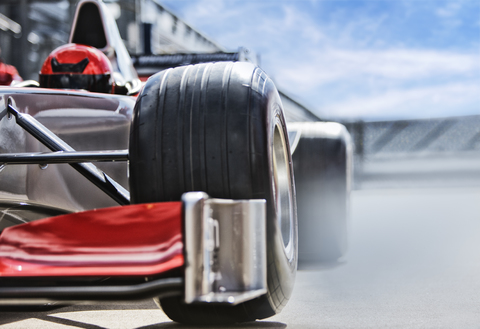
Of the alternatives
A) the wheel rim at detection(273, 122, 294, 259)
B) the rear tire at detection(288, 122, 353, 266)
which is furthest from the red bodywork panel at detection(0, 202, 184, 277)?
the rear tire at detection(288, 122, 353, 266)

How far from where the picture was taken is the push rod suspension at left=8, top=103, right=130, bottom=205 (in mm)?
2291

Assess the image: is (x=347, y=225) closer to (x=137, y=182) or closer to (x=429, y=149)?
(x=137, y=182)

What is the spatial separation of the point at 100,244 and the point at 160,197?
0.31 metres

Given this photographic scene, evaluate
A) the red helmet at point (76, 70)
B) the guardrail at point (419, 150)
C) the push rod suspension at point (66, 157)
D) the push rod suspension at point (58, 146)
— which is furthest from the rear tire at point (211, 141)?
the guardrail at point (419, 150)

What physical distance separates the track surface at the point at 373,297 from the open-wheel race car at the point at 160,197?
36cm

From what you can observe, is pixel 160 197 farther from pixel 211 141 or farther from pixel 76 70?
pixel 76 70

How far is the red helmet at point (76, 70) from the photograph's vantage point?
314cm

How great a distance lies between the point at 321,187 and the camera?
3.93 m

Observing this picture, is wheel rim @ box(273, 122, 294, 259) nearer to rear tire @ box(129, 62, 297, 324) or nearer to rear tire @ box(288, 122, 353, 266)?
rear tire @ box(129, 62, 297, 324)

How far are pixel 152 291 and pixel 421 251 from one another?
360cm

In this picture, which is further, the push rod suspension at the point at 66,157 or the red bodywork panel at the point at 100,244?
the push rod suspension at the point at 66,157

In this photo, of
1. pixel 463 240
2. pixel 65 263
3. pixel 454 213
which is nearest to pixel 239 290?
pixel 65 263

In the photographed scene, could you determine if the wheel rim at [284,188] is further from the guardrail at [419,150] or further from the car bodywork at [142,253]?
the guardrail at [419,150]

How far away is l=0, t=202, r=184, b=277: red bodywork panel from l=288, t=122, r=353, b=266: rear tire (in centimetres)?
247
